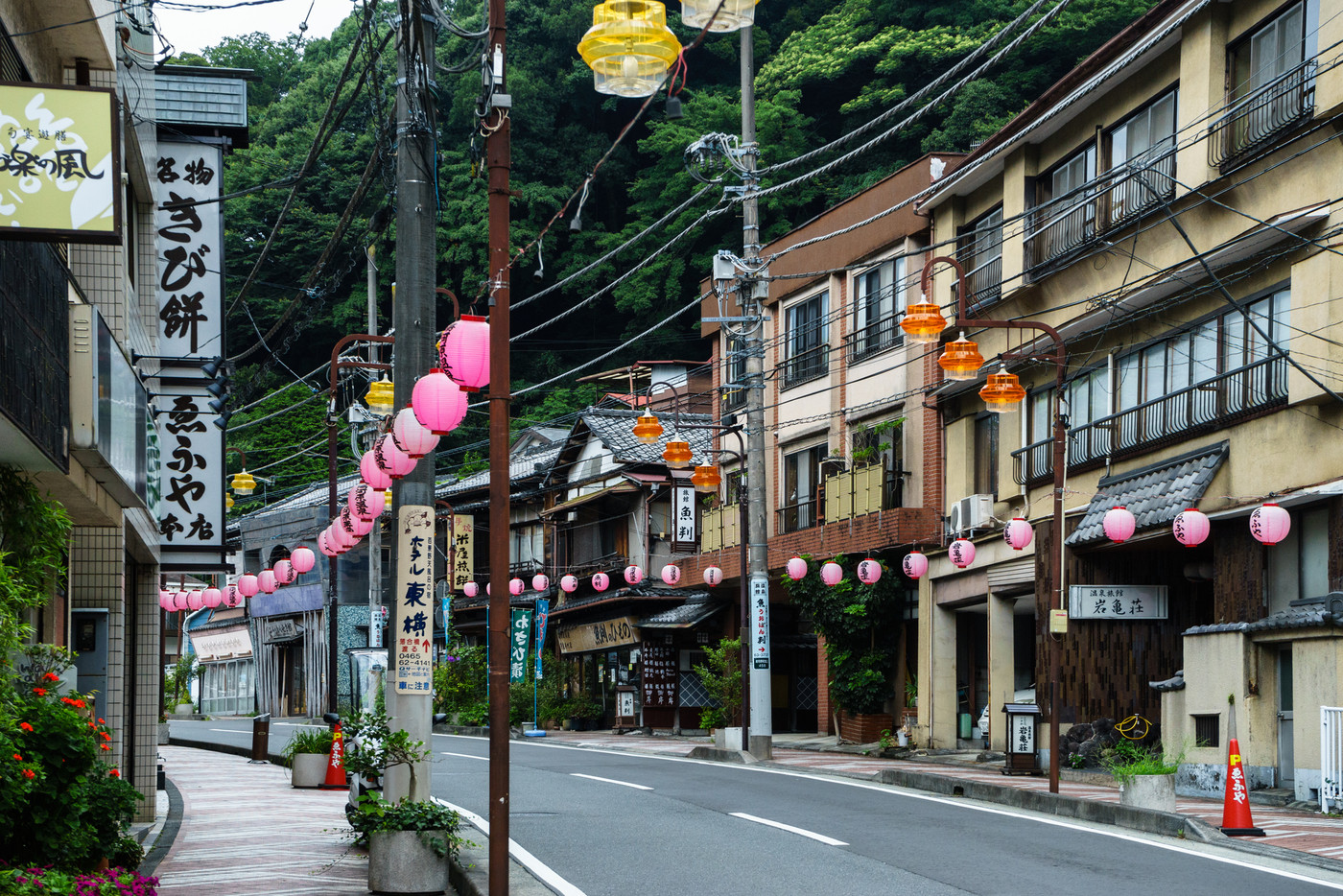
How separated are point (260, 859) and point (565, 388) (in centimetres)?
4590

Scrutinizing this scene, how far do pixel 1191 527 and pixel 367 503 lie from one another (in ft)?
38.9

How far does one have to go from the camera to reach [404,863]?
11.9 meters

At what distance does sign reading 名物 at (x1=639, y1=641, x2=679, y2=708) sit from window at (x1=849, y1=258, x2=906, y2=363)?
Result: 13.1 metres

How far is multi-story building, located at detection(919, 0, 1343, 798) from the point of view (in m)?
19.3

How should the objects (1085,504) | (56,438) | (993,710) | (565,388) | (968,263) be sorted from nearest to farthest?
1. (56,438)
2. (1085,504)
3. (993,710)
4. (968,263)
5. (565,388)

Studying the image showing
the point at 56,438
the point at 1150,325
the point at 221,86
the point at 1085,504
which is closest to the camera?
the point at 56,438

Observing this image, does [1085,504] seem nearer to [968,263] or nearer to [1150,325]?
[1150,325]

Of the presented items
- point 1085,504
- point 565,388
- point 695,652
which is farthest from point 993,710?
point 565,388

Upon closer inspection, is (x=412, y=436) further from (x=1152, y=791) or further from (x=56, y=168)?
(x=1152, y=791)

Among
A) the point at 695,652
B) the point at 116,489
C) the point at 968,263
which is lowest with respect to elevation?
the point at 695,652

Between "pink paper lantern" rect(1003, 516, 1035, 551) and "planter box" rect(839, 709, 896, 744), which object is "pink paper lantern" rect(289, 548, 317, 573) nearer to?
"planter box" rect(839, 709, 896, 744)

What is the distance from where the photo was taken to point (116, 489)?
13.9 meters

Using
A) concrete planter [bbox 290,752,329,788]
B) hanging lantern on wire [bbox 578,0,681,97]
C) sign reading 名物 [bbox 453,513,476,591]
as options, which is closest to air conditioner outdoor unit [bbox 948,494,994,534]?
concrete planter [bbox 290,752,329,788]

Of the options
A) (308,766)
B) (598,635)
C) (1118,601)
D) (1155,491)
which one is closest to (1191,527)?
(1155,491)
